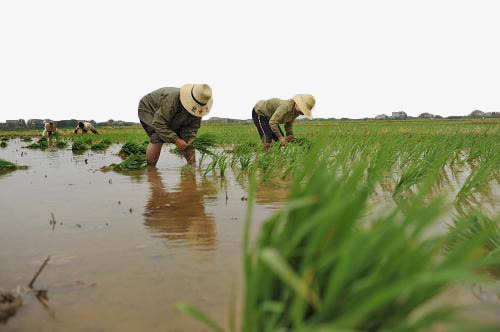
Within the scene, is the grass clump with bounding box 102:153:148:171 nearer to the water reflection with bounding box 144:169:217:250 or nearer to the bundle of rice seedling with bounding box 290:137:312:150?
the water reflection with bounding box 144:169:217:250

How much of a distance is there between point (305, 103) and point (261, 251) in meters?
4.83

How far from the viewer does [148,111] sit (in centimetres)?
492

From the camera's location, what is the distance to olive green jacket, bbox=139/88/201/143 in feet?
14.8

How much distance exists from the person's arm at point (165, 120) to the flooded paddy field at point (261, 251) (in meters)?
0.88

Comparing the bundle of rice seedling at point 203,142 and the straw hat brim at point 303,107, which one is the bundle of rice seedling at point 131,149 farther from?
the straw hat brim at point 303,107

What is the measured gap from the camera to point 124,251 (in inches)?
68.6

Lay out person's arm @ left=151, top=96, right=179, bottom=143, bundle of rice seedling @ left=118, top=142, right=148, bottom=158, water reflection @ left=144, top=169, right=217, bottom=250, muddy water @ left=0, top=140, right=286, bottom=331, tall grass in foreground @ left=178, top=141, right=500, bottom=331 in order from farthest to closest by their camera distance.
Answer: bundle of rice seedling @ left=118, top=142, right=148, bottom=158 < person's arm @ left=151, top=96, right=179, bottom=143 < water reflection @ left=144, top=169, right=217, bottom=250 < muddy water @ left=0, top=140, right=286, bottom=331 < tall grass in foreground @ left=178, top=141, right=500, bottom=331


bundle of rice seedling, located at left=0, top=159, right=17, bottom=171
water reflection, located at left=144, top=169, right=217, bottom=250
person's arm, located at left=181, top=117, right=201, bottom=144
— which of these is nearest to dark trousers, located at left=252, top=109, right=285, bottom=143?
person's arm, located at left=181, top=117, right=201, bottom=144

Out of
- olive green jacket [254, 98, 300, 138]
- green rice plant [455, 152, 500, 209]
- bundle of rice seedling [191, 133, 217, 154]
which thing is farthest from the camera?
olive green jacket [254, 98, 300, 138]

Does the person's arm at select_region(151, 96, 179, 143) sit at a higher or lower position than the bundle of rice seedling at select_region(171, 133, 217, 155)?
higher

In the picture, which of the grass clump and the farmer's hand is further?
the grass clump

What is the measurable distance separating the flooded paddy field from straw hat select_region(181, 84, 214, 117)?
3.35 ft

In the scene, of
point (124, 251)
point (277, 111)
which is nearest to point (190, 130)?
point (277, 111)

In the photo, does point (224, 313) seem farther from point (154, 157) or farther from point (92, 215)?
point (154, 157)
